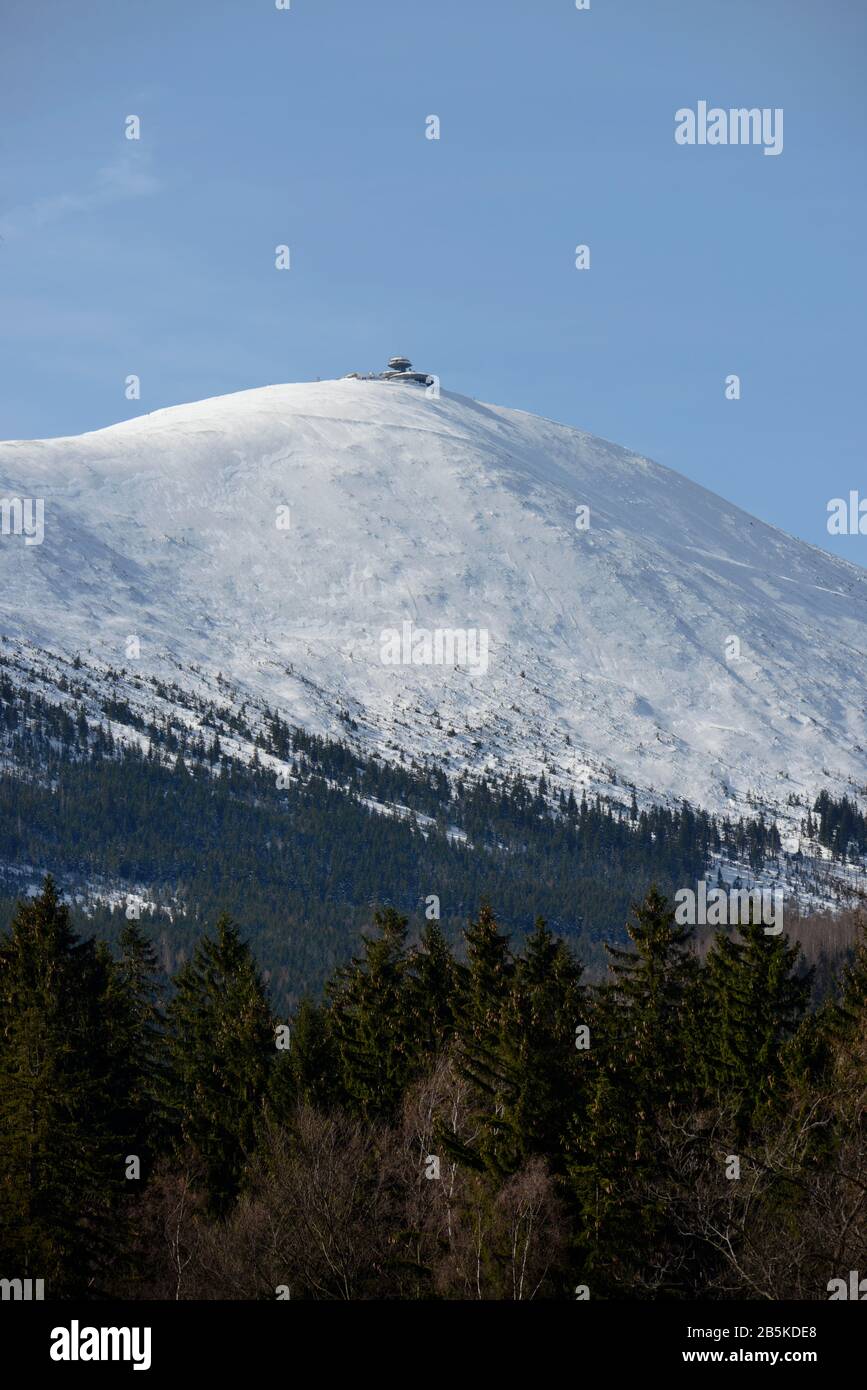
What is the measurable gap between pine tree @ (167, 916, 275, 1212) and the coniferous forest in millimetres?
119

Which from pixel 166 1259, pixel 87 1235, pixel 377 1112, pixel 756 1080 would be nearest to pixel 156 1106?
pixel 377 1112

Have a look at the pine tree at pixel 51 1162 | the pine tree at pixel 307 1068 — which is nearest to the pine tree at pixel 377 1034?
the pine tree at pixel 307 1068

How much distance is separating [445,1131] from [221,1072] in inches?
598

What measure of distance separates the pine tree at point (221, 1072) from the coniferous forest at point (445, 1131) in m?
0.12

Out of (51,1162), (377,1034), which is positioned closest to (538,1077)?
(377,1034)

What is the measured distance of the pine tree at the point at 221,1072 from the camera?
5672cm

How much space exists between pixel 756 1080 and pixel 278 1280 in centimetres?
2007

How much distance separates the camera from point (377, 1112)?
57.8 meters

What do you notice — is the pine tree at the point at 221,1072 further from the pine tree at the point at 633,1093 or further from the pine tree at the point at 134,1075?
the pine tree at the point at 633,1093
